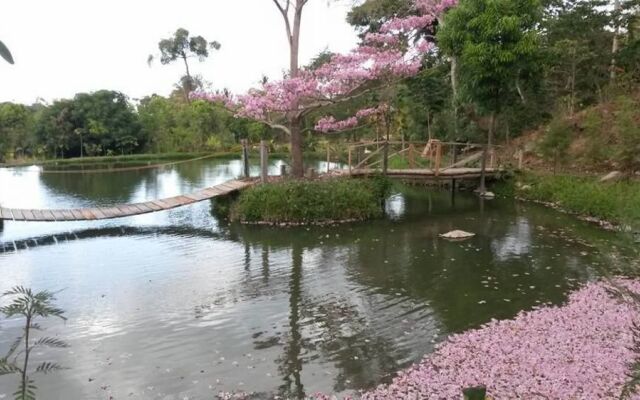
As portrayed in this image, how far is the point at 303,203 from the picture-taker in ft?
44.1

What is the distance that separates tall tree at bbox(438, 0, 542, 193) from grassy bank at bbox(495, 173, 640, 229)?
3.52 m

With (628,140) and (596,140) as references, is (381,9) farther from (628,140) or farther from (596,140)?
(628,140)

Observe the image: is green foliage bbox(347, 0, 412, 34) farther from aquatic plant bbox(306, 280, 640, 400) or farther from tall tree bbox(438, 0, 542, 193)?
aquatic plant bbox(306, 280, 640, 400)

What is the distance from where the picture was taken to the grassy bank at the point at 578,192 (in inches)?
519

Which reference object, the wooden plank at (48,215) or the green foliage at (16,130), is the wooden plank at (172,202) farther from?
the green foliage at (16,130)

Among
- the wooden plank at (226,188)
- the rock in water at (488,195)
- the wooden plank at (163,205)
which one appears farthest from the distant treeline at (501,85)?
the wooden plank at (163,205)

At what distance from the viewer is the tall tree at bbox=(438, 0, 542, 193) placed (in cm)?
1602

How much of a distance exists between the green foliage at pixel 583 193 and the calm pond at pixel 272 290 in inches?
29.0

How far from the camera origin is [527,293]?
793 cm

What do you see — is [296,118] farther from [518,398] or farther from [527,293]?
[518,398]

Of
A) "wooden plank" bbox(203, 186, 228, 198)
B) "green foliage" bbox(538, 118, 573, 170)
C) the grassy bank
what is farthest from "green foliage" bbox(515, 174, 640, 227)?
"wooden plank" bbox(203, 186, 228, 198)

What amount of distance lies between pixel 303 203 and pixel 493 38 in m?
8.29

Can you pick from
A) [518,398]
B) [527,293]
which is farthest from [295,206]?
[518,398]

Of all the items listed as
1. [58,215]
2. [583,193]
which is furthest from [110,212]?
[583,193]
